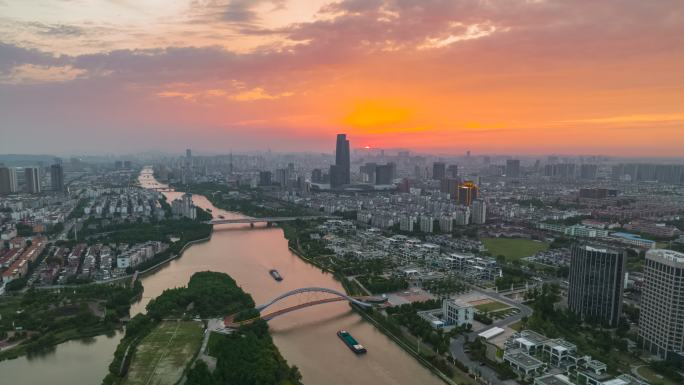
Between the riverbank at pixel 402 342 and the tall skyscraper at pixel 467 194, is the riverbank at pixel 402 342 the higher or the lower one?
the lower one

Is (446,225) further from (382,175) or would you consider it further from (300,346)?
(382,175)

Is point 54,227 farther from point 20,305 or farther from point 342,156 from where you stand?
point 342,156

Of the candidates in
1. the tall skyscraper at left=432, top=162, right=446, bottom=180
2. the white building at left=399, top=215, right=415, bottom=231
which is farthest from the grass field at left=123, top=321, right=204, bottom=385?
the tall skyscraper at left=432, top=162, right=446, bottom=180

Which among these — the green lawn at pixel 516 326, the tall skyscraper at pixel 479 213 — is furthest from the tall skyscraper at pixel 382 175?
the green lawn at pixel 516 326

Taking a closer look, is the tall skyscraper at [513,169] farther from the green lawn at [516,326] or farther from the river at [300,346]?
the green lawn at [516,326]

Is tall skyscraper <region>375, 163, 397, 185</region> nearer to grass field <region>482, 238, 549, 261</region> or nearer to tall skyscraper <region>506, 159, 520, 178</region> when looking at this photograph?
tall skyscraper <region>506, 159, 520, 178</region>

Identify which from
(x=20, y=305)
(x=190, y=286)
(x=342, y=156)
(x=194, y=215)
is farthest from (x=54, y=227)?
(x=342, y=156)

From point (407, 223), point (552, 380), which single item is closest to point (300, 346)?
point (552, 380)
